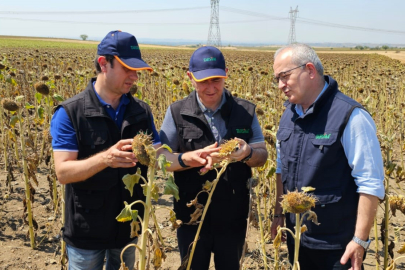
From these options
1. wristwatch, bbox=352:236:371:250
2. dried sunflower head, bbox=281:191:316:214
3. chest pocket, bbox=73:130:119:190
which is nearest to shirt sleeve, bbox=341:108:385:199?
wristwatch, bbox=352:236:371:250

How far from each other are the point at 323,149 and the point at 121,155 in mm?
1171

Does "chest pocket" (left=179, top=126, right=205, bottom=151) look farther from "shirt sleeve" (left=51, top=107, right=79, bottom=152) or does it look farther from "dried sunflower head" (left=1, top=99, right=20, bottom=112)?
"dried sunflower head" (left=1, top=99, right=20, bottom=112)

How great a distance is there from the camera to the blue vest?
2.22 m

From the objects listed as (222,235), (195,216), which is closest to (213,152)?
(195,216)

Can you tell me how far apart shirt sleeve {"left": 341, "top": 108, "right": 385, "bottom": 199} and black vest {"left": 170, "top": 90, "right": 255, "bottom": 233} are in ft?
2.47

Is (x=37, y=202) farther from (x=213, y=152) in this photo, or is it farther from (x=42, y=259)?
(x=213, y=152)

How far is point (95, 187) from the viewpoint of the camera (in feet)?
7.68

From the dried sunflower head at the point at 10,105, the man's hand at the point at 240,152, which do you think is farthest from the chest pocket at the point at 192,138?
the dried sunflower head at the point at 10,105

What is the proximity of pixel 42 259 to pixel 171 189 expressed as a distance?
3112 millimetres

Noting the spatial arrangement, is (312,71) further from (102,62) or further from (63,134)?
(63,134)

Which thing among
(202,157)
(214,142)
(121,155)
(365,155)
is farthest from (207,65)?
(365,155)

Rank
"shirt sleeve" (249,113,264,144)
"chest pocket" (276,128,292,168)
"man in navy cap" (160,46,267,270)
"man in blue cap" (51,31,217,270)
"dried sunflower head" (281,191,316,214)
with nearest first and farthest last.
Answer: "dried sunflower head" (281,191,316,214), "man in blue cap" (51,31,217,270), "chest pocket" (276,128,292,168), "man in navy cap" (160,46,267,270), "shirt sleeve" (249,113,264,144)

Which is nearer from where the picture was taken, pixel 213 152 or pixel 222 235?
pixel 213 152

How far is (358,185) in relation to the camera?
2.17 m
